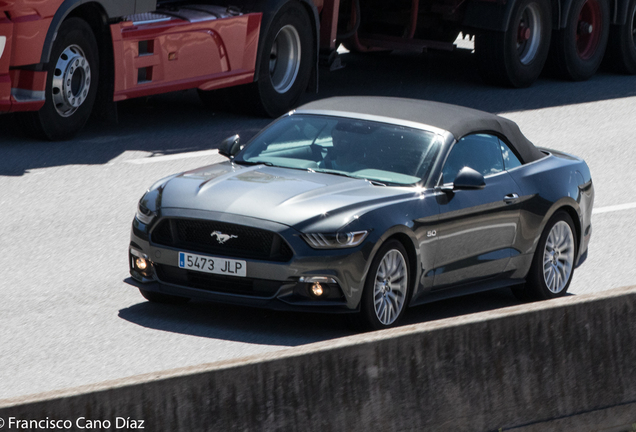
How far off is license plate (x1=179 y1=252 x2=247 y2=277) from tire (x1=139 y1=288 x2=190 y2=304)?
490 millimetres

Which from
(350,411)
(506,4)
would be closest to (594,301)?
(350,411)

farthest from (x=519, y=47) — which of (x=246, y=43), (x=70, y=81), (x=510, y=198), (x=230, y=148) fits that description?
(x=230, y=148)

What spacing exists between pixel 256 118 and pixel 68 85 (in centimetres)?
307

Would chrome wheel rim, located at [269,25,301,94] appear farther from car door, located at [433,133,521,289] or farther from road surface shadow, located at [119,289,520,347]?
road surface shadow, located at [119,289,520,347]

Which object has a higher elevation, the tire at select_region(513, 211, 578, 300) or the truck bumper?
the truck bumper

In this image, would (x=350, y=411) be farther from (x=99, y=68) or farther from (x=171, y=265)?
(x=99, y=68)

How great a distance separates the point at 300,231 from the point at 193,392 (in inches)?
99.4

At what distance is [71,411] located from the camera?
175 inches

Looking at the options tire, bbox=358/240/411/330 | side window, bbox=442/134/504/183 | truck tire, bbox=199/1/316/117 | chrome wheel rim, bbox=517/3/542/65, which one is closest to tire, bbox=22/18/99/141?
truck tire, bbox=199/1/316/117

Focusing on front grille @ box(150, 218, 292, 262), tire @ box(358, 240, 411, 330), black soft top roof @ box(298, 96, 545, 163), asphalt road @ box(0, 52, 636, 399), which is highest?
black soft top roof @ box(298, 96, 545, 163)

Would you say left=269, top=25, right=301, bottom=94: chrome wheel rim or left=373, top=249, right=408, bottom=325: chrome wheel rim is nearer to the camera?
left=373, top=249, right=408, bottom=325: chrome wheel rim

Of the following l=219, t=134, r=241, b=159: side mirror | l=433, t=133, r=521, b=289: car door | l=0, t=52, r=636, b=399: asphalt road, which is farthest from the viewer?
l=219, t=134, r=241, b=159: side mirror

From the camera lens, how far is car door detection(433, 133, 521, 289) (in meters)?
7.93

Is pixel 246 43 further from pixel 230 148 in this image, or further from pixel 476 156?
pixel 476 156
